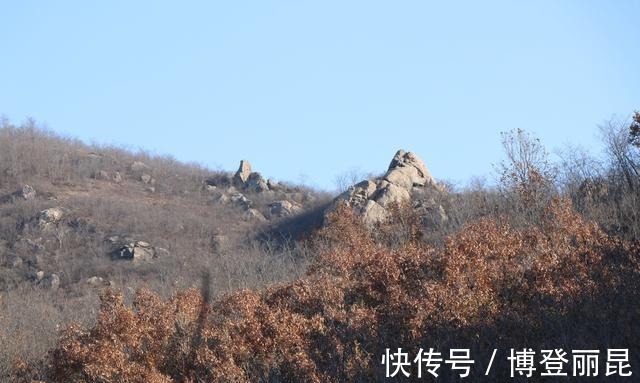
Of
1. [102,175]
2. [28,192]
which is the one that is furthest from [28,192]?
[102,175]

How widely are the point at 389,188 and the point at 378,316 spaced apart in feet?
78.7

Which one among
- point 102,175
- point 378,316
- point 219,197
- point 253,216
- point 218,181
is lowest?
point 378,316

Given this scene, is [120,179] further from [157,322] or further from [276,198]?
[157,322]

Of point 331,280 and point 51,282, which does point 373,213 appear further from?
point 331,280

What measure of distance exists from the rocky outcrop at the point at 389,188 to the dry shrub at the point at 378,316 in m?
17.4

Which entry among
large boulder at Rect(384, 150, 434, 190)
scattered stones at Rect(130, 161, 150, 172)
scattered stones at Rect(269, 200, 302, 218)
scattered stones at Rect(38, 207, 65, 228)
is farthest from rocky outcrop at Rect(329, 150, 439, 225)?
scattered stones at Rect(130, 161, 150, 172)

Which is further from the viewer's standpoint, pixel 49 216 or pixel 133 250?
pixel 49 216

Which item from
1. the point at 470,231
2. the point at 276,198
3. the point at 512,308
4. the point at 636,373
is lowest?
the point at 636,373

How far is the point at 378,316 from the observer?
630 inches

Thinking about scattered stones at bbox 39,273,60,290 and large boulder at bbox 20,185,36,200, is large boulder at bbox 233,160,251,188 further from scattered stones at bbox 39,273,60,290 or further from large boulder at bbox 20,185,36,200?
scattered stones at bbox 39,273,60,290

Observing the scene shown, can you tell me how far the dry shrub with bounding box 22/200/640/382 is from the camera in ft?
46.8

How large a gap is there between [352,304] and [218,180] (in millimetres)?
44850

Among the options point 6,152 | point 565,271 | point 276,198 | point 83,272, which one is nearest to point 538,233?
point 565,271

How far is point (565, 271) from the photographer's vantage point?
15.7 m
